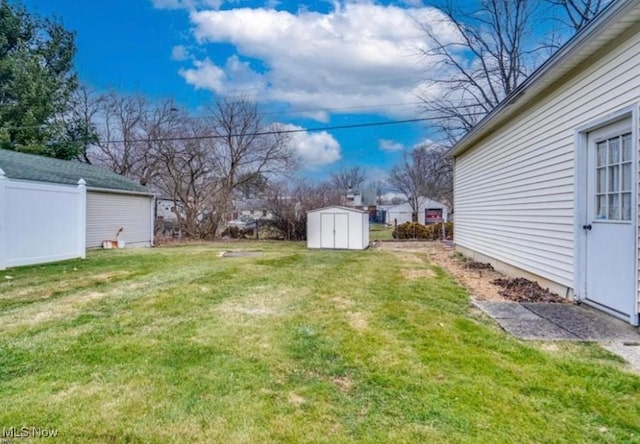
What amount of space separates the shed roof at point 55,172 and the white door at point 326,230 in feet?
24.5

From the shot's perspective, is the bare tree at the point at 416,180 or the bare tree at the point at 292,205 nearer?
the bare tree at the point at 292,205

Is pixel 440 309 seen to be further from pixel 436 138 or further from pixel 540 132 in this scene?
pixel 436 138

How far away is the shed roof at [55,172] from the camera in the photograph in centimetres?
974

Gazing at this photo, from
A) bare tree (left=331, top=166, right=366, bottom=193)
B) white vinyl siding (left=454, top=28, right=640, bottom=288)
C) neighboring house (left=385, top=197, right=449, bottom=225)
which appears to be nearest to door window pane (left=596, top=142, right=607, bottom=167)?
white vinyl siding (left=454, top=28, right=640, bottom=288)

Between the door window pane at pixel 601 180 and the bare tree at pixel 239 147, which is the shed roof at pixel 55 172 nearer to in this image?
the bare tree at pixel 239 147

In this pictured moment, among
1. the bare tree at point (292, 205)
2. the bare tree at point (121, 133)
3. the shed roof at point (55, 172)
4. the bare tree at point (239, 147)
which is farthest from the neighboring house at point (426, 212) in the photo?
the shed roof at point (55, 172)

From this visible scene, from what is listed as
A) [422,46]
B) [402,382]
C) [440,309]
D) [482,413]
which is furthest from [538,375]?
[422,46]

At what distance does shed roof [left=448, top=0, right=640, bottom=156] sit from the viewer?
3551 millimetres

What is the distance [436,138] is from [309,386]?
17.4 m

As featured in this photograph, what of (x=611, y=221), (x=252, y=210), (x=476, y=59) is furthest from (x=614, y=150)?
(x=252, y=210)

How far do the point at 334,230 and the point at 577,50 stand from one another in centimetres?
1050

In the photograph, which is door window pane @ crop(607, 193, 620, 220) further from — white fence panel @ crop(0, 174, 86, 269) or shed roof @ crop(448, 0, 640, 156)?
white fence panel @ crop(0, 174, 86, 269)

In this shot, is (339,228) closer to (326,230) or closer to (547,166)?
(326,230)

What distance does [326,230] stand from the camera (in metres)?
14.4
